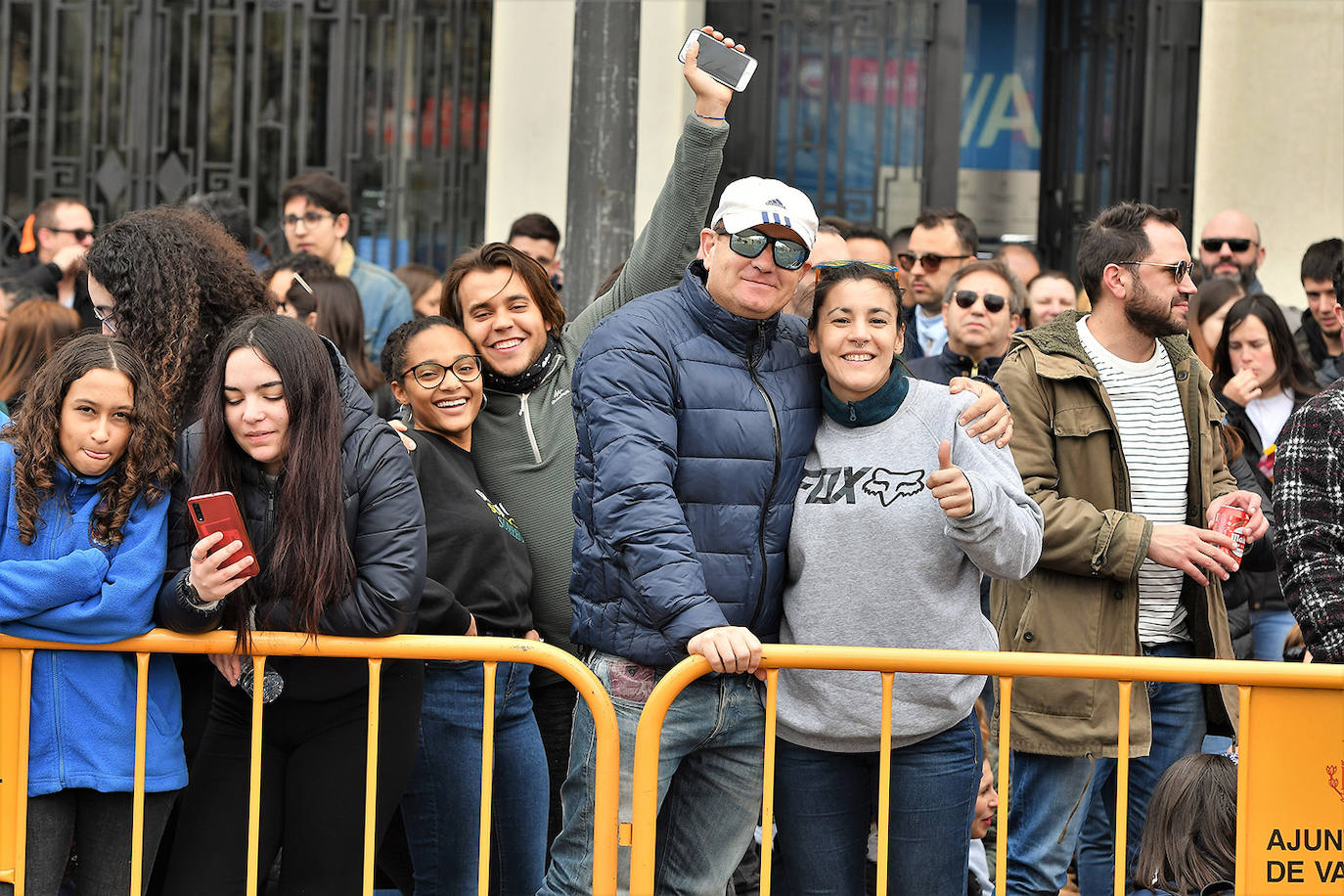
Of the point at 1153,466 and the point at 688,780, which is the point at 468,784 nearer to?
the point at 688,780

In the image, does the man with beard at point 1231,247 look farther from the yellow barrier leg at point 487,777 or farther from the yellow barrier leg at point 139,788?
the yellow barrier leg at point 139,788

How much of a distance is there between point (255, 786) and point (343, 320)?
7.73 ft

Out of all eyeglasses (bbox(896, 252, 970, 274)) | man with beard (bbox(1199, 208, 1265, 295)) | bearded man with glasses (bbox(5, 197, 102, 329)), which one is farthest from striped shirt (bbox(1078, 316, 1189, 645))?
bearded man with glasses (bbox(5, 197, 102, 329))

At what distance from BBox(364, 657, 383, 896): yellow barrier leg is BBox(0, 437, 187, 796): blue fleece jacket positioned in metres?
0.45

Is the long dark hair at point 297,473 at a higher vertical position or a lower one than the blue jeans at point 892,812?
higher

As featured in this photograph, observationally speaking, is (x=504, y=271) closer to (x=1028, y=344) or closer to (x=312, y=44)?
(x=1028, y=344)

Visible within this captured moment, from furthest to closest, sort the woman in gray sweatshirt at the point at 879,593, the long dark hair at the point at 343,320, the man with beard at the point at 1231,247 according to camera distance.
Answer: the man with beard at the point at 1231,247, the long dark hair at the point at 343,320, the woman in gray sweatshirt at the point at 879,593

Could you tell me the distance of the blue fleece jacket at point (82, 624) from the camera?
135 inches

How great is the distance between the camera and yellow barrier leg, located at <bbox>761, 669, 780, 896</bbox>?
11.0ft

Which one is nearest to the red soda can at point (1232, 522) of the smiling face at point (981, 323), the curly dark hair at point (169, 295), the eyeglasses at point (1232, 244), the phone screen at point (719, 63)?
the smiling face at point (981, 323)

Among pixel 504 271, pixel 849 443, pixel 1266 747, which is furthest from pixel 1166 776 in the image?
pixel 504 271

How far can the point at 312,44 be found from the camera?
28.2ft

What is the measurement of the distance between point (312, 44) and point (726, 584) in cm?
619

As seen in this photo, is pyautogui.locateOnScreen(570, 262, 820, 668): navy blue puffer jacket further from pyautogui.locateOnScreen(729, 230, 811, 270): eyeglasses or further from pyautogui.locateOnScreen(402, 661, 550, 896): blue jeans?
pyautogui.locateOnScreen(402, 661, 550, 896): blue jeans
